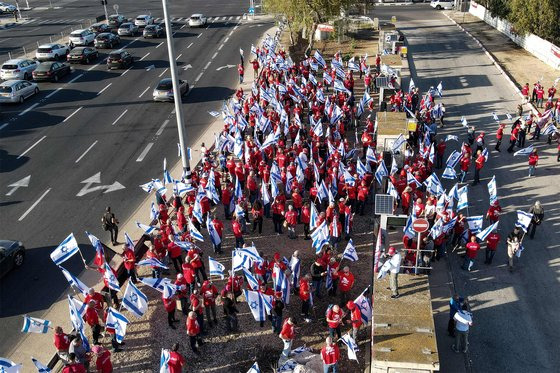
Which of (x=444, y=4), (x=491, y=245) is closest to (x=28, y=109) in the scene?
(x=491, y=245)

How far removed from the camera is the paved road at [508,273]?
47.0 ft

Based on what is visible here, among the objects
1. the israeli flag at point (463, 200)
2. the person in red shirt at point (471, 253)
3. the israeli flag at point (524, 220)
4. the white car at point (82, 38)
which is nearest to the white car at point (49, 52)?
the white car at point (82, 38)

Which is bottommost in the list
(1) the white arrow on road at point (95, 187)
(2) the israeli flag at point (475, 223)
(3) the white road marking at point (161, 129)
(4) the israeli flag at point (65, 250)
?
(1) the white arrow on road at point (95, 187)

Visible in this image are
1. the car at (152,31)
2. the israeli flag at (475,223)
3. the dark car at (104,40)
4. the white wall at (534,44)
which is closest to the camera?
the israeli flag at (475,223)

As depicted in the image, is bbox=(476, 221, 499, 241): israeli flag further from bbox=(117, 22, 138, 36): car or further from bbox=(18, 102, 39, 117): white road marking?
bbox=(117, 22, 138, 36): car

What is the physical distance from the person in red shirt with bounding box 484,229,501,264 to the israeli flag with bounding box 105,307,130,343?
11.6m

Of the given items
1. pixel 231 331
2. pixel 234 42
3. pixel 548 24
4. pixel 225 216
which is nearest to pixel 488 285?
pixel 231 331

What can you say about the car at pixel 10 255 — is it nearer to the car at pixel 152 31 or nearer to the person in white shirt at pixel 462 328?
the person in white shirt at pixel 462 328

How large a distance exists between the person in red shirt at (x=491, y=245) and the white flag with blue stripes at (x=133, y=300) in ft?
36.3

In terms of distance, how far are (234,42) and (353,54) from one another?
45.3 ft

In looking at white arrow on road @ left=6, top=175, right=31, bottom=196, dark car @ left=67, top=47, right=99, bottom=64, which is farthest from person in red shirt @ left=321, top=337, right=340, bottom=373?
dark car @ left=67, top=47, right=99, bottom=64

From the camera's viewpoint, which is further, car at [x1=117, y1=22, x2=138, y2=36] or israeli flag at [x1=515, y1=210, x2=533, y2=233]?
car at [x1=117, y1=22, x2=138, y2=36]

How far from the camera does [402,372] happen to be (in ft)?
38.7

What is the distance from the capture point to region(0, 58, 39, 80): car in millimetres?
39344
